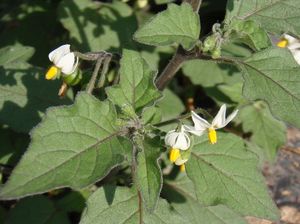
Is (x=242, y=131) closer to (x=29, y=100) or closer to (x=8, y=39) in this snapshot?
(x=29, y=100)

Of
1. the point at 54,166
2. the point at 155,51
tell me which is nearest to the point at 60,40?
the point at 155,51

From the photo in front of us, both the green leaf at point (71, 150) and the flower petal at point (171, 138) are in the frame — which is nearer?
the green leaf at point (71, 150)

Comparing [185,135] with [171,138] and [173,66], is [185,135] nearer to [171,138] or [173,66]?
[171,138]

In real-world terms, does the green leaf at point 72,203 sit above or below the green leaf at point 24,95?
below

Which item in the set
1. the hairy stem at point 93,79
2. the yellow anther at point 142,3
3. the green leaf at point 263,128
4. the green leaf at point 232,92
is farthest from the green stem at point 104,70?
the yellow anther at point 142,3

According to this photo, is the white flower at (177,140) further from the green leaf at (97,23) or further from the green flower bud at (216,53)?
the green leaf at (97,23)

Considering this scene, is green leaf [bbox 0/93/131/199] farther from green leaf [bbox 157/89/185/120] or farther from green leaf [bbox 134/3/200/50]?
green leaf [bbox 157/89/185/120]
